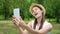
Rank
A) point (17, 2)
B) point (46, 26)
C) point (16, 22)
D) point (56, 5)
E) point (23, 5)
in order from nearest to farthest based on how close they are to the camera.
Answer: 1. point (16, 22)
2. point (46, 26)
3. point (17, 2)
4. point (23, 5)
5. point (56, 5)

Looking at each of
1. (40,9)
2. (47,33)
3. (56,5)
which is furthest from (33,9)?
(56,5)

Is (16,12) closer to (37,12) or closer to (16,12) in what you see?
(16,12)

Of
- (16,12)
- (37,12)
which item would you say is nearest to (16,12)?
(16,12)

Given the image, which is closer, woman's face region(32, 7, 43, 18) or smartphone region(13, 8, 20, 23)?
smartphone region(13, 8, 20, 23)

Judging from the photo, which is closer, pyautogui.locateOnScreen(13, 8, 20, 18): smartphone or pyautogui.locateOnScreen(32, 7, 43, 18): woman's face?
pyautogui.locateOnScreen(13, 8, 20, 18): smartphone

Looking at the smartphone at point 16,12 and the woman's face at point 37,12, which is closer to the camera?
the smartphone at point 16,12

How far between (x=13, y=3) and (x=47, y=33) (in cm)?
1695

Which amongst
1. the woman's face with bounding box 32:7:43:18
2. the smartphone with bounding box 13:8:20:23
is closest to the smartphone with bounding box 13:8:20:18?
the smartphone with bounding box 13:8:20:23

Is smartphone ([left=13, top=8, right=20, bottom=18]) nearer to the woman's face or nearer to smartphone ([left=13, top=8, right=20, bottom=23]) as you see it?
smartphone ([left=13, top=8, right=20, bottom=23])

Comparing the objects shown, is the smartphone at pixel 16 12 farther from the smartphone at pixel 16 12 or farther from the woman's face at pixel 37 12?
the woman's face at pixel 37 12

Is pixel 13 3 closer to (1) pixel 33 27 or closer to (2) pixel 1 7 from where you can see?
(2) pixel 1 7

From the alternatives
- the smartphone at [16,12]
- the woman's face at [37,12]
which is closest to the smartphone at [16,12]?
the smartphone at [16,12]

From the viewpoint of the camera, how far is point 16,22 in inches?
111

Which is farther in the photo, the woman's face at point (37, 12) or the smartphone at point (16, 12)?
the woman's face at point (37, 12)
